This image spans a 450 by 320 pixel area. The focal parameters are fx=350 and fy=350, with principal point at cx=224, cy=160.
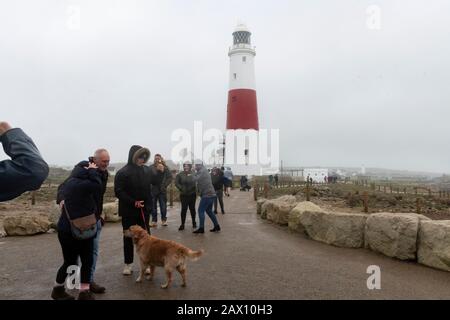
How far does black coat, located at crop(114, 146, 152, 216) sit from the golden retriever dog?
17.7 inches

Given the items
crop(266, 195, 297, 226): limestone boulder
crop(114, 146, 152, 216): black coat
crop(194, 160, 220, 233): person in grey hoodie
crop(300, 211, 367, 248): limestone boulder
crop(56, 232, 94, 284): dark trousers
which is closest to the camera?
crop(56, 232, 94, 284): dark trousers

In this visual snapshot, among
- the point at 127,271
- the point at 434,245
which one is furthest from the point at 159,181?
the point at 434,245

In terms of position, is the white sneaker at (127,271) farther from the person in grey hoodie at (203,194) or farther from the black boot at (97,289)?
the person in grey hoodie at (203,194)

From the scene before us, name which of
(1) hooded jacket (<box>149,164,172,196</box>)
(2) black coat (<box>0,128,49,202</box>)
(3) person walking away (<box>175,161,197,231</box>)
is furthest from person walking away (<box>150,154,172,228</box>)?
(2) black coat (<box>0,128,49,202</box>)

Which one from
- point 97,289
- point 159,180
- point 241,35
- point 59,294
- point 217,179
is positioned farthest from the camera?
point 241,35

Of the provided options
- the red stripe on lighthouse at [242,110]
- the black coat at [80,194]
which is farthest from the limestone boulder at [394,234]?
the red stripe on lighthouse at [242,110]

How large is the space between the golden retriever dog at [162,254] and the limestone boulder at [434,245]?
4281 mm

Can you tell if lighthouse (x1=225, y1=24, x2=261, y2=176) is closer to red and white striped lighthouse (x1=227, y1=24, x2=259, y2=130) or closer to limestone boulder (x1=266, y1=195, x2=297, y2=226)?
red and white striped lighthouse (x1=227, y1=24, x2=259, y2=130)

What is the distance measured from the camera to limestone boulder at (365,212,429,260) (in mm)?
6656

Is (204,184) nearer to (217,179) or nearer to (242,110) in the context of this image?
(217,179)

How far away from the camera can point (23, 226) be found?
948 centimetres

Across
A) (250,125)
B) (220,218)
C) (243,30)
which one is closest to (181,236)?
(220,218)

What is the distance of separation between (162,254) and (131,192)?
1.22 metres
